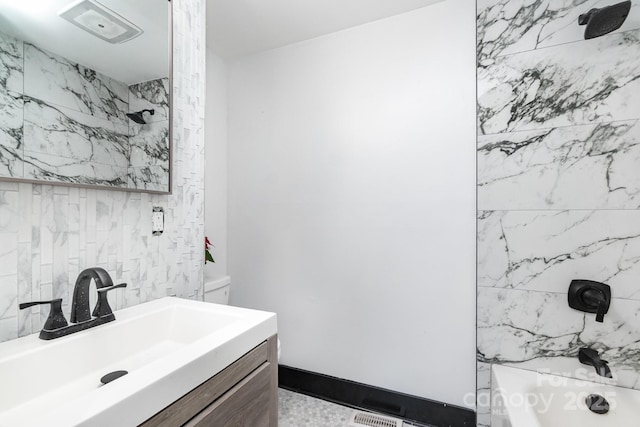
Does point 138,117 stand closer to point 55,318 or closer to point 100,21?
point 100,21

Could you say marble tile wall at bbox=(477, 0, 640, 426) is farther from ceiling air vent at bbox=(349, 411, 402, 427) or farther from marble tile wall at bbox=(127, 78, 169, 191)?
marble tile wall at bbox=(127, 78, 169, 191)

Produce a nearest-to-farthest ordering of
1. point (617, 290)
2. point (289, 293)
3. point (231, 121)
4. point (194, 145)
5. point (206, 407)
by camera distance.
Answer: point (206, 407) < point (617, 290) < point (194, 145) < point (289, 293) < point (231, 121)

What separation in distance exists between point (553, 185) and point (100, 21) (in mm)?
2086

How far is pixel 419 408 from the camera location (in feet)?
5.61

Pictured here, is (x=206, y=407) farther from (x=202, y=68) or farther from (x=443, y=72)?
(x=443, y=72)

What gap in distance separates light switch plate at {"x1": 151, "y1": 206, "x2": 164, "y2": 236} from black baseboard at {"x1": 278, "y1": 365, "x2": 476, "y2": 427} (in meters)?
1.40

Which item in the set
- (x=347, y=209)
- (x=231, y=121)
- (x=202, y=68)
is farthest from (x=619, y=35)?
(x=231, y=121)

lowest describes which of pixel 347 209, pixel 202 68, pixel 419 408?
pixel 419 408

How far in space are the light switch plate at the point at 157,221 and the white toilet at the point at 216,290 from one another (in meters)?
Answer: 0.64

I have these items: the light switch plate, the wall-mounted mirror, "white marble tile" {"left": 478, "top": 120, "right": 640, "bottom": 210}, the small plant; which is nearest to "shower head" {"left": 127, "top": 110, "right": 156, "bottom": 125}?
→ the wall-mounted mirror

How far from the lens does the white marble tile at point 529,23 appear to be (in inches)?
54.7

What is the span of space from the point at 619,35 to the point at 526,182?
2.46 feet

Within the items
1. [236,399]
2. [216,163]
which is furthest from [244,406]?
[216,163]

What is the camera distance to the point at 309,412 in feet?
5.96
